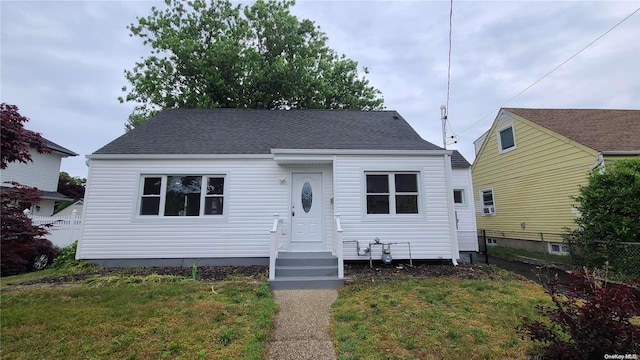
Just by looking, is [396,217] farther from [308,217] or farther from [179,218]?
[179,218]

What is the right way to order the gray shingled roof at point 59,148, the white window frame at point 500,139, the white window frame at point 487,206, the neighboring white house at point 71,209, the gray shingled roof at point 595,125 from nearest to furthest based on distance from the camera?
the gray shingled roof at point 595,125
the white window frame at point 500,139
the white window frame at point 487,206
the gray shingled roof at point 59,148
the neighboring white house at point 71,209

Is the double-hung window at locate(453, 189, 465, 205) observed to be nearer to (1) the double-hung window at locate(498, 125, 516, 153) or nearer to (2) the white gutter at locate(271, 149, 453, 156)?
(2) the white gutter at locate(271, 149, 453, 156)

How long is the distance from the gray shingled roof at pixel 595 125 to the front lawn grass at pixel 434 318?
26.0 ft

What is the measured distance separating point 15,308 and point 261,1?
1814cm

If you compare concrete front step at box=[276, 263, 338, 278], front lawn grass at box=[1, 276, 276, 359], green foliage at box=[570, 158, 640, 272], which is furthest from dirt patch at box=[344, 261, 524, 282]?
green foliage at box=[570, 158, 640, 272]

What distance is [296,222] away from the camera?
27.3 ft

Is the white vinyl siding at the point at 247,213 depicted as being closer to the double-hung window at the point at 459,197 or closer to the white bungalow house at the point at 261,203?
the white bungalow house at the point at 261,203

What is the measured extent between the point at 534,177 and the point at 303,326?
43.1ft

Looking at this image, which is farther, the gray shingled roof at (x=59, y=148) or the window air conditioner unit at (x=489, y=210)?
the gray shingled roof at (x=59, y=148)

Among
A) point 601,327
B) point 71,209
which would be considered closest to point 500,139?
point 601,327

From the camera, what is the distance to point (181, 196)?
8.45 metres

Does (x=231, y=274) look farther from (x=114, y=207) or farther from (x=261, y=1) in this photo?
(x=261, y=1)

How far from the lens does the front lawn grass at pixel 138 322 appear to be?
340 centimetres

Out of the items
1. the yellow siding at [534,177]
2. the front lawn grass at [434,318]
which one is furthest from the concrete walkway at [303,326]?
the yellow siding at [534,177]
